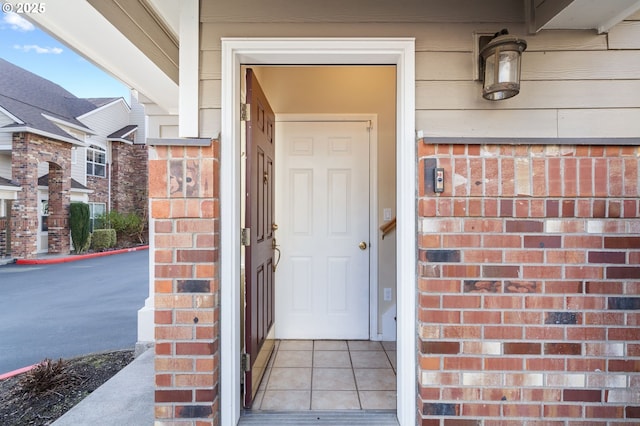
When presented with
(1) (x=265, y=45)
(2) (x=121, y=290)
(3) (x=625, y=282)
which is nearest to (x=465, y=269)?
(3) (x=625, y=282)

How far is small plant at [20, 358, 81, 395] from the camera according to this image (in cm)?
238

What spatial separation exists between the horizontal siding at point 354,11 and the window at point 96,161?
12.5 metres

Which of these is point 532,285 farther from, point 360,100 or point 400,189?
point 360,100

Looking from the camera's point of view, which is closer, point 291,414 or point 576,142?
point 576,142

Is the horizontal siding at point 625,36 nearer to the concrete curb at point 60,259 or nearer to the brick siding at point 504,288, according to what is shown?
the brick siding at point 504,288

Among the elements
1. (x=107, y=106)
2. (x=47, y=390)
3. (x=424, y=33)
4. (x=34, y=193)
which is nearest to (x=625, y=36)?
(x=424, y=33)

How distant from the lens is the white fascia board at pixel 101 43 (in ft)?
4.85

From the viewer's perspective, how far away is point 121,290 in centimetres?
588

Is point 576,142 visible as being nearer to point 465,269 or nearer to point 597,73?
point 597,73

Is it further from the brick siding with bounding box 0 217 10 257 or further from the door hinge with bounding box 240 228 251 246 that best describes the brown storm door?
the brick siding with bounding box 0 217 10 257

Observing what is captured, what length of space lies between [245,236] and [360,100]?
1.79 metres

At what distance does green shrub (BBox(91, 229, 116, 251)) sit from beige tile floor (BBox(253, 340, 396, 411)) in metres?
9.78

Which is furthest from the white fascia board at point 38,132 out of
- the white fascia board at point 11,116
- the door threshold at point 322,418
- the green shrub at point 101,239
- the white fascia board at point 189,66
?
the door threshold at point 322,418

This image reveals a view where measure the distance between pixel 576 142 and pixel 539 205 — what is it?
0.31m
